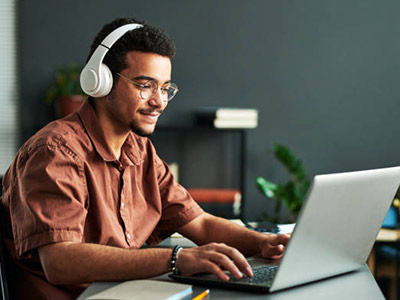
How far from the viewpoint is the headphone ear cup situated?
65.6 inches

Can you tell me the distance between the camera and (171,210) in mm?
1854

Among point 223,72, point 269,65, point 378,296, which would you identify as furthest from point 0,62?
point 378,296

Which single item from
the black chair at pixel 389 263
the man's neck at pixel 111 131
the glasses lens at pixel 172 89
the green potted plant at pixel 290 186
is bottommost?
the black chair at pixel 389 263

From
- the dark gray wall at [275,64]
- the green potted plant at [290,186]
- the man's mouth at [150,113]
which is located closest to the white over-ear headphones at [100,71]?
the man's mouth at [150,113]

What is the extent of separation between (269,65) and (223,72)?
1.10 feet

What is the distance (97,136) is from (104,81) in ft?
0.53

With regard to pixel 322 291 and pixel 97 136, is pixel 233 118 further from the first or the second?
pixel 322 291

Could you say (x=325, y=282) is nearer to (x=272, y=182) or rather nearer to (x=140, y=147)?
(x=140, y=147)

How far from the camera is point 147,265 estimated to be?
1.27 meters

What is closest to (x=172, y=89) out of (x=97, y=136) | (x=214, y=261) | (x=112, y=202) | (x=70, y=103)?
(x=97, y=136)

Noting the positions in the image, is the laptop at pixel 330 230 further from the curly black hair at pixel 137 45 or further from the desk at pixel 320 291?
the curly black hair at pixel 137 45

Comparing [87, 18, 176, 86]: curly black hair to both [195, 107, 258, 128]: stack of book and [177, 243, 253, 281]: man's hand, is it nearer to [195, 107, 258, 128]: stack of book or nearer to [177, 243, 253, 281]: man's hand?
[177, 243, 253, 281]: man's hand

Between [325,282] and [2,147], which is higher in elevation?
[325,282]

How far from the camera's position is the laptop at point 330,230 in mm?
1103
